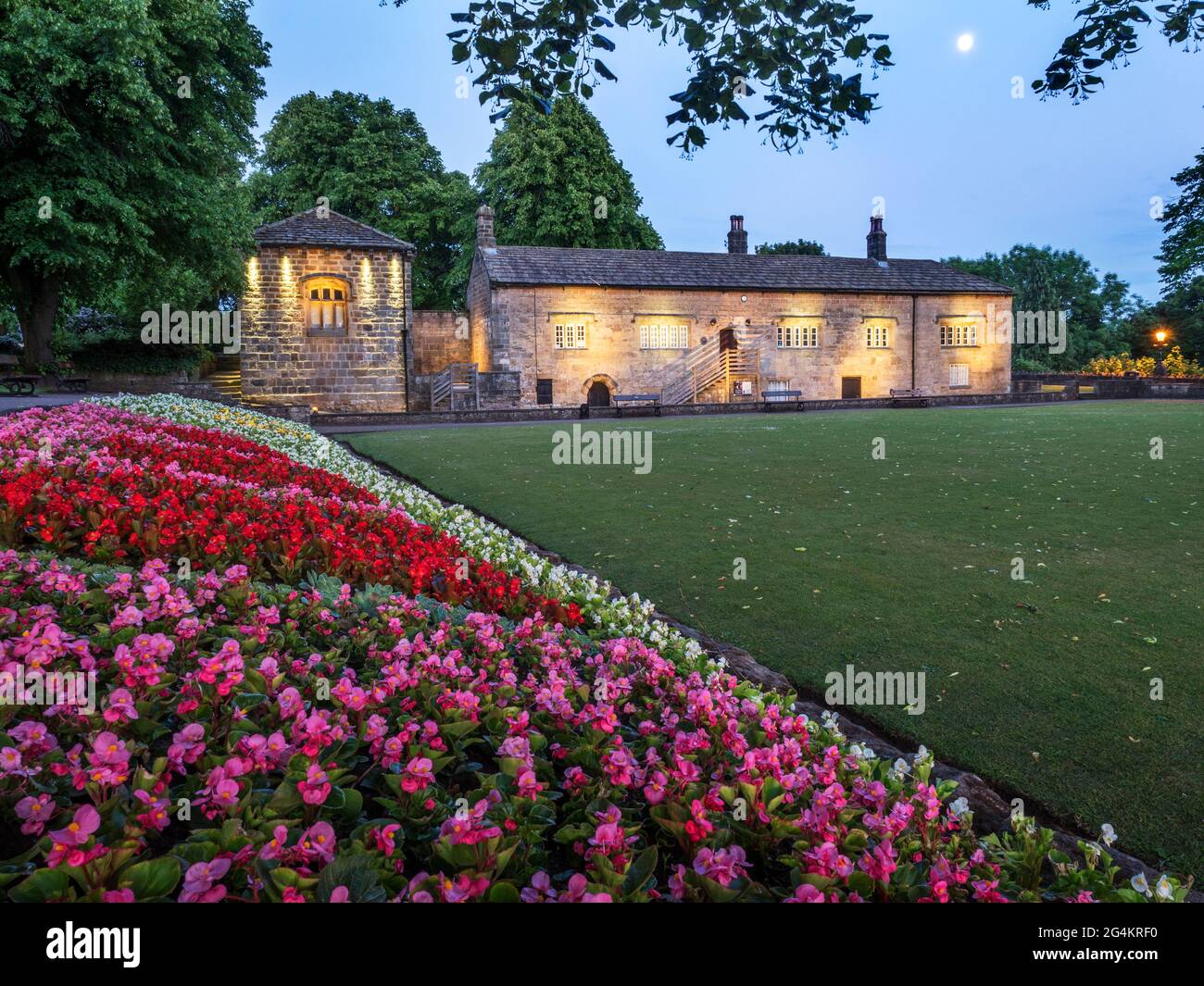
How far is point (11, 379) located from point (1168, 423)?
29.3 m

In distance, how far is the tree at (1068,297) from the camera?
68125 millimetres

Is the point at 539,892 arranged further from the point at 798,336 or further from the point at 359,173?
the point at 359,173

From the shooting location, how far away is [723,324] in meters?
41.5

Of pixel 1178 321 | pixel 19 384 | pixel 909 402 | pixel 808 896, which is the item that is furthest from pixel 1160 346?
pixel 808 896

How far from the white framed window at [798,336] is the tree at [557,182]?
1130cm

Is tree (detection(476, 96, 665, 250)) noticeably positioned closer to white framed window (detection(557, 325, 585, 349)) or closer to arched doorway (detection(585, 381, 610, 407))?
white framed window (detection(557, 325, 585, 349))

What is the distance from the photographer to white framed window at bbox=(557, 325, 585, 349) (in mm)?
39188

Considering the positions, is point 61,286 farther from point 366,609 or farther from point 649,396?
point 366,609

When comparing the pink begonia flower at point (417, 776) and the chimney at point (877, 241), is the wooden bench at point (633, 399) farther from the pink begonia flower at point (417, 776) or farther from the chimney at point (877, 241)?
the pink begonia flower at point (417, 776)

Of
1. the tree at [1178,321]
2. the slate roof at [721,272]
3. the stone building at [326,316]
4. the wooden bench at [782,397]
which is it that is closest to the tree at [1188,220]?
the slate roof at [721,272]

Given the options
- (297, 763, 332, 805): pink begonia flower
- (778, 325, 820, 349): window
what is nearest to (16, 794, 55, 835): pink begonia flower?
(297, 763, 332, 805): pink begonia flower

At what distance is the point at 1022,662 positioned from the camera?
4.28 m

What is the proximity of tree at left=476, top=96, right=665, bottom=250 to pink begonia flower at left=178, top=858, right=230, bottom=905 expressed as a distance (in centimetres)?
4258

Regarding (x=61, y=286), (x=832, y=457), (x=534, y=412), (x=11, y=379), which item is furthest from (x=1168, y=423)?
(x=61, y=286)
